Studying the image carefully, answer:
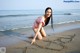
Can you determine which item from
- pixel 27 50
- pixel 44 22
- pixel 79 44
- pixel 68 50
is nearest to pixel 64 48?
pixel 68 50

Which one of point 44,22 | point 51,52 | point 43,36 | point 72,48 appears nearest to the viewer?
point 51,52

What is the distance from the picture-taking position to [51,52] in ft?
15.1

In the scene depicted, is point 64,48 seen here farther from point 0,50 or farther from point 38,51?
point 0,50

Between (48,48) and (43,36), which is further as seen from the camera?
(43,36)

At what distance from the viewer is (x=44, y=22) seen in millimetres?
6125

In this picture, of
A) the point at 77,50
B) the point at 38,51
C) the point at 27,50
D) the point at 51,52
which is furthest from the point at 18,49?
the point at 77,50

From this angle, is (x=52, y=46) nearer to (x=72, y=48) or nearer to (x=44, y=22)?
(x=72, y=48)

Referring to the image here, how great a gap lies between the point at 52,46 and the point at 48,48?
10.6 inches

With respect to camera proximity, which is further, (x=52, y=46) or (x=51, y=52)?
(x=52, y=46)

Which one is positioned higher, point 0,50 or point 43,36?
point 0,50

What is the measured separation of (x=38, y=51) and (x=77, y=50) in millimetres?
1102

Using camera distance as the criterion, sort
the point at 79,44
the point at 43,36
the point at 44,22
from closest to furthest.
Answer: the point at 79,44
the point at 44,22
the point at 43,36

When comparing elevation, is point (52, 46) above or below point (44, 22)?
below

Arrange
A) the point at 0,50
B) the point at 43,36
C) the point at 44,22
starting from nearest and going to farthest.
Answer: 1. the point at 0,50
2. the point at 44,22
3. the point at 43,36
